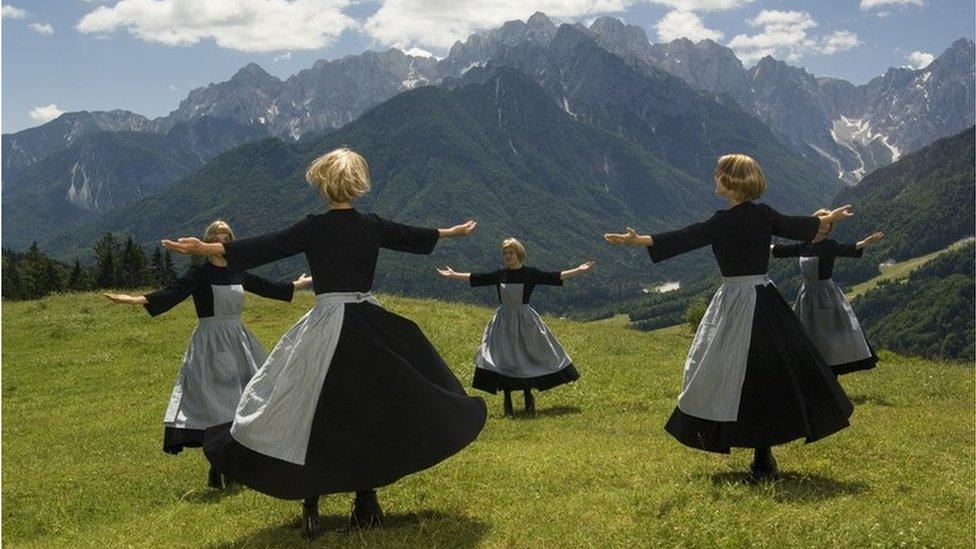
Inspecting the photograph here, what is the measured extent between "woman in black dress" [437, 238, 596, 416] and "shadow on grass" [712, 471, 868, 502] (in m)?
7.70

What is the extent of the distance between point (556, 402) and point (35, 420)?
14.9 meters

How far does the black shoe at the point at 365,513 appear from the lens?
822 cm

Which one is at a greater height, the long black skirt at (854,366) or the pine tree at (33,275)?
the pine tree at (33,275)

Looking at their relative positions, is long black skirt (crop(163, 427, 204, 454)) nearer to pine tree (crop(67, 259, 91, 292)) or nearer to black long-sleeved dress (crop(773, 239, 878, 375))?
black long-sleeved dress (crop(773, 239, 878, 375))

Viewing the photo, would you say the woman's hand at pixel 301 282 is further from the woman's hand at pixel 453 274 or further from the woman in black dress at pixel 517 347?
the woman in black dress at pixel 517 347

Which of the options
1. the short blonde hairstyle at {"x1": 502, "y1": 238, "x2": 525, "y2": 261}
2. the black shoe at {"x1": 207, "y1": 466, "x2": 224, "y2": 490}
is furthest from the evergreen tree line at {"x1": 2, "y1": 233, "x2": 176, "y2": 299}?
the black shoe at {"x1": 207, "y1": 466, "x2": 224, "y2": 490}

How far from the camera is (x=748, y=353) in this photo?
29.9ft

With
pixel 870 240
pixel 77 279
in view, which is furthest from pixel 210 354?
pixel 77 279

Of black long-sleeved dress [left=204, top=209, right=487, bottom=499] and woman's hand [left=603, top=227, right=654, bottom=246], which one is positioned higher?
woman's hand [left=603, top=227, right=654, bottom=246]

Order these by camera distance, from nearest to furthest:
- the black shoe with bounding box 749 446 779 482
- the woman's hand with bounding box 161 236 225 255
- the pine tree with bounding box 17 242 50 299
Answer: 1. the woman's hand with bounding box 161 236 225 255
2. the black shoe with bounding box 749 446 779 482
3. the pine tree with bounding box 17 242 50 299

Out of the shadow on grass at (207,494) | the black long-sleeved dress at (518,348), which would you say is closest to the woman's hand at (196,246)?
the shadow on grass at (207,494)

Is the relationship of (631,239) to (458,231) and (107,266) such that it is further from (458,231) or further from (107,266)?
(107,266)

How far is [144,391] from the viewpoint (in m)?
25.3

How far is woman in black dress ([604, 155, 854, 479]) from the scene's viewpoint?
8.98 metres
